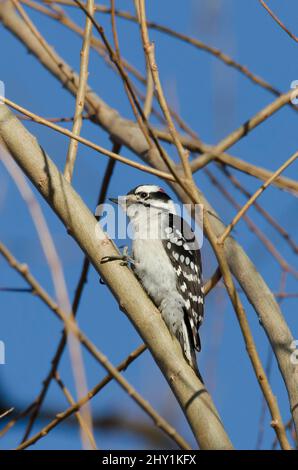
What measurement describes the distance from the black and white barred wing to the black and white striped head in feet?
0.53

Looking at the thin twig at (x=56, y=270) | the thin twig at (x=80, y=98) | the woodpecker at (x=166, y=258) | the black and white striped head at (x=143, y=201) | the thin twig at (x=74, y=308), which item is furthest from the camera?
the black and white striped head at (x=143, y=201)

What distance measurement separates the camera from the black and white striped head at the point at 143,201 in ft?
16.3

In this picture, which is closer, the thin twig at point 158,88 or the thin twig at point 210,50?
the thin twig at point 158,88

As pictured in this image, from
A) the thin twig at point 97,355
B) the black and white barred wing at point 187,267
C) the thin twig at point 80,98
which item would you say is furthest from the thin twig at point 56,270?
the black and white barred wing at point 187,267

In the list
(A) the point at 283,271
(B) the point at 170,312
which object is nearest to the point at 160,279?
(B) the point at 170,312

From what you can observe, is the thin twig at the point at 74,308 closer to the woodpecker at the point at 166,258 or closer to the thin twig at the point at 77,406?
the woodpecker at the point at 166,258

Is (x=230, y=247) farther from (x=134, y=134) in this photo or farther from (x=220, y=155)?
(x=134, y=134)

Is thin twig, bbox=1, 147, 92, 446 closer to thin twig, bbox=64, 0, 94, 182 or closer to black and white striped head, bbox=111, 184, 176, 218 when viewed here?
thin twig, bbox=64, 0, 94, 182

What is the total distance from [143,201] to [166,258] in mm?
543

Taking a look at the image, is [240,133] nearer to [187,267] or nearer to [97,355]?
[187,267]

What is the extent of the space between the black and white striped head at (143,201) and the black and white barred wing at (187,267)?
0.53 feet
